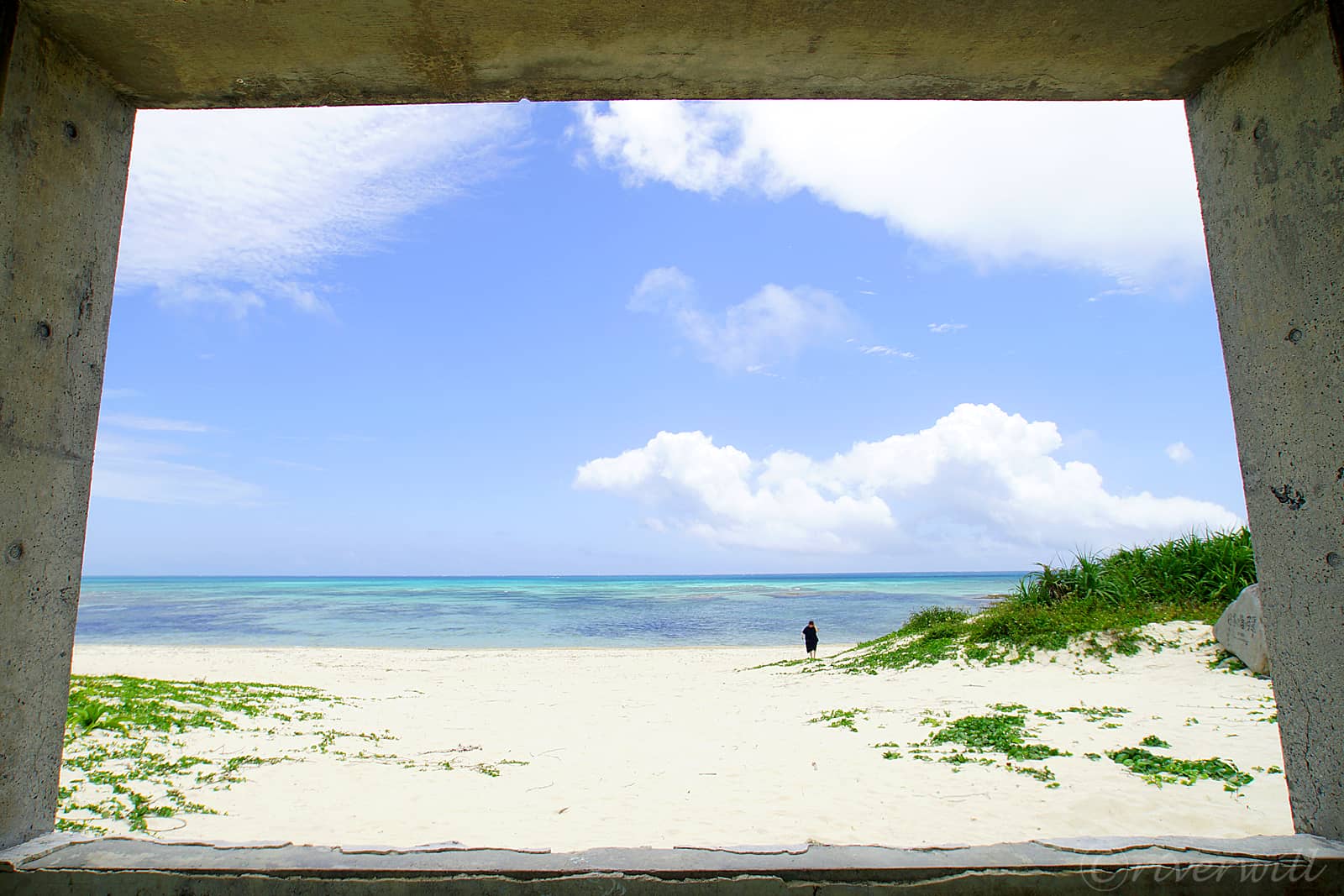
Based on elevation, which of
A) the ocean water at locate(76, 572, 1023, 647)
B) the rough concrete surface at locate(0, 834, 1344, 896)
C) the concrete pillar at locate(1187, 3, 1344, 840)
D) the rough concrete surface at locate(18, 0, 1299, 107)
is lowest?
the ocean water at locate(76, 572, 1023, 647)

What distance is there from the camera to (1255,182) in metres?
2.54

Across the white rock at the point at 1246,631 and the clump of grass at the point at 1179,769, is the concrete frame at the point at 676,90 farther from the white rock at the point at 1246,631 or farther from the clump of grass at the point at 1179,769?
the white rock at the point at 1246,631

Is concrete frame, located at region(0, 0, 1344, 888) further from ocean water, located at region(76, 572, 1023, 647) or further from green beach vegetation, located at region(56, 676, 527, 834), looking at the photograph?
ocean water, located at region(76, 572, 1023, 647)

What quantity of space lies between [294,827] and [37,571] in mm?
3262

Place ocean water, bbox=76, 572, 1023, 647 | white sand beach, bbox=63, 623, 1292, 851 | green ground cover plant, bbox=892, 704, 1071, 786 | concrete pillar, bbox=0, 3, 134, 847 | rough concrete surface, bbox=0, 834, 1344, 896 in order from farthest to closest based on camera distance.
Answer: ocean water, bbox=76, 572, 1023, 647 < green ground cover plant, bbox=892, 704, 1071, 786 < white sand beach, bbox=63, 623, 1292, 851 < concrete pillar, bbox=0, 3, 134, 847 < rough concrete surface, bbox=0, 834, 1344, 896

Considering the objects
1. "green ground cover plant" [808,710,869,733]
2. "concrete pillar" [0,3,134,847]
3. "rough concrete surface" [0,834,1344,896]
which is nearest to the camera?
"rough concrete surface" [0,834,1344,896]

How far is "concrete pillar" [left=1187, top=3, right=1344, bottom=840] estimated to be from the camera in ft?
7.43

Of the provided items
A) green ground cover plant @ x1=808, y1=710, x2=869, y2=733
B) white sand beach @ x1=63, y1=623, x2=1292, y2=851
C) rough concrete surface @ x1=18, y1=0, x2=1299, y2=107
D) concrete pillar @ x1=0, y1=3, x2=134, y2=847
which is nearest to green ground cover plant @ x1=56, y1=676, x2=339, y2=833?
white sand beach @ x1=63, y1=623, x2=1292, y2=851

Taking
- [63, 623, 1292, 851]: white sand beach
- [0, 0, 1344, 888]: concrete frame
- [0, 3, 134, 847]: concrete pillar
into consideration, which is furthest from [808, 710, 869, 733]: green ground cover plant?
[0, 3, 134, 847]: concrete pillar

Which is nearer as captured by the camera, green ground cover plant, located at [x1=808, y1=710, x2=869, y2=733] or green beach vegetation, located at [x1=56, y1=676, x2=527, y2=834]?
green beach vegetation, located at [x1=56, y1=676, x2=527, y2=834]

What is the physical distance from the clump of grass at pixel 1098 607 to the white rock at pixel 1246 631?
82 cm

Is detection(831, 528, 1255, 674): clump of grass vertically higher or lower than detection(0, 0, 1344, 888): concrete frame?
lower

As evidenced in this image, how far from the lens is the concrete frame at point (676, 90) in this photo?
2.26 m

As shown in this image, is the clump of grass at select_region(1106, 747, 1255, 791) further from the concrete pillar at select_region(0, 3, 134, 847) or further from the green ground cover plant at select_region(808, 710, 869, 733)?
the concrete pillar at select_region(0, 3, 134, 847)
